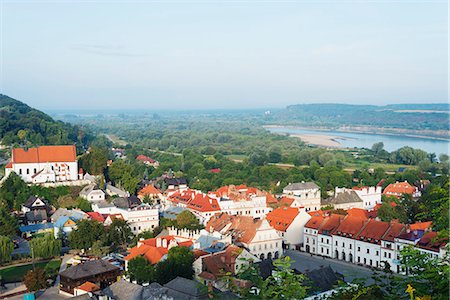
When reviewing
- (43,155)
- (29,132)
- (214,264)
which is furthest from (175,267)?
(29,132)

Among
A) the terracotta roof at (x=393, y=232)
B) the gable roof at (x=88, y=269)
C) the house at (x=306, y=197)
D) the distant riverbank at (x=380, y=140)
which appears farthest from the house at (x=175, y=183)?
the distant riverbank at (x=380, y=140)

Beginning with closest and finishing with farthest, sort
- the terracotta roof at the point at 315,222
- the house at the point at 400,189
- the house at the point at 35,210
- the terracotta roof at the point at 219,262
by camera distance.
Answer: the terracotta roof at the point at 219,262 → the terracotta roof at the point at 315,222 → the house at the point at 35,210 → the house at the point at 400,189

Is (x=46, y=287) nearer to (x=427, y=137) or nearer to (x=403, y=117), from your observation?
(x=427, y=137)

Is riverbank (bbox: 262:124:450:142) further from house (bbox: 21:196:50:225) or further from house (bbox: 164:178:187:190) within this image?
house (bbox: 21:196:50:225)

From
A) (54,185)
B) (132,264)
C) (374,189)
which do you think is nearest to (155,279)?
(132,264)

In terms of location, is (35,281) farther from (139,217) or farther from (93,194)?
(93,194)

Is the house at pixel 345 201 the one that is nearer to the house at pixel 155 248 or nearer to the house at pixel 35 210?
the house at pixel 155 248

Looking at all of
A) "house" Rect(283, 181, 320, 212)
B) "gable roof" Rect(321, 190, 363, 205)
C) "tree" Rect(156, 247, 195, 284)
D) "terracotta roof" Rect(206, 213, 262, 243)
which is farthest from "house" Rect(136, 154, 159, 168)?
"tree" Rect(156, 247, 195, 284)
